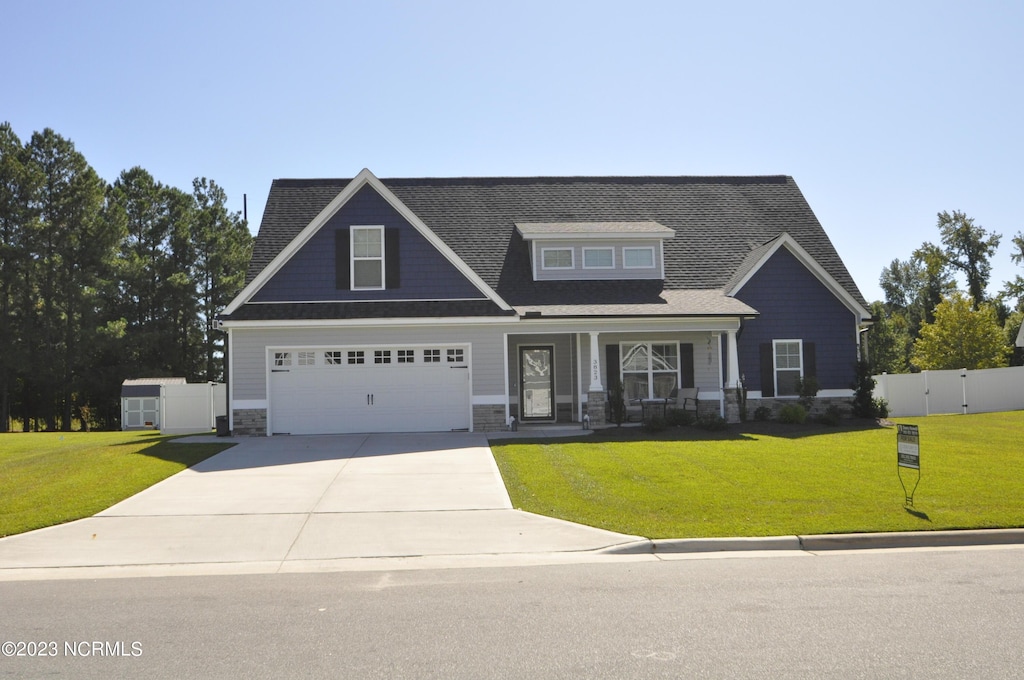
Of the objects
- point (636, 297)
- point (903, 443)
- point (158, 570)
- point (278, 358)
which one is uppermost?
point (636, 297)

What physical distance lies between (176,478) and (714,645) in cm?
1123

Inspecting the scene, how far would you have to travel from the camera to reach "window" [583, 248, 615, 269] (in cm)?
2480

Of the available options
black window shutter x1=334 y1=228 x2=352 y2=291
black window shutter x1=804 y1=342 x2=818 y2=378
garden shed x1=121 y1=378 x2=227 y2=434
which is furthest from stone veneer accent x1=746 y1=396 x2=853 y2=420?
garden shed x1=121 y1=378 x2=227 y2=434

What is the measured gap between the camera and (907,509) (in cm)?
1112

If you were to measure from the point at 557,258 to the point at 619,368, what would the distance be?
12.1 feet

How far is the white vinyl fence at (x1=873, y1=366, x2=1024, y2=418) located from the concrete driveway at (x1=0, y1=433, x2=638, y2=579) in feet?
70.1

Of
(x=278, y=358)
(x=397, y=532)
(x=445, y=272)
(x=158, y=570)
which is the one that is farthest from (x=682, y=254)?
(x=158, y=570)

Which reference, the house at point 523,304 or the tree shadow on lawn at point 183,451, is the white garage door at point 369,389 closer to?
the house at point 523,304

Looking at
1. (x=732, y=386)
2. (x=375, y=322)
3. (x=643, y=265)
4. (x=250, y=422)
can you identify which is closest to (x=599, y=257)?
(x=643, y=265)

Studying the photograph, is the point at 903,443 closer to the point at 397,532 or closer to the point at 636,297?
the point at 397,532

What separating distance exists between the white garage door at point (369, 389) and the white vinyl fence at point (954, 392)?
17193 mm

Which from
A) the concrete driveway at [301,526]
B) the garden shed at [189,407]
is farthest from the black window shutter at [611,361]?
the garden shed at [189,407]

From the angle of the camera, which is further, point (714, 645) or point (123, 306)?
point (123, 306)

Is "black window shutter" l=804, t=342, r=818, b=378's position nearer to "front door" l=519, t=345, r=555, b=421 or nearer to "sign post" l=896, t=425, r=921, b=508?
"front door" l=519, t=345, r=555, b=421
